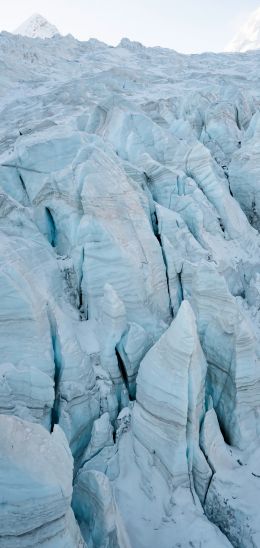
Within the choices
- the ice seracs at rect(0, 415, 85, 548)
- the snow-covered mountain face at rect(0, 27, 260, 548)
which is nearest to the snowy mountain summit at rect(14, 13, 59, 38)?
the snow-covered mountain face at rect(0, 27, 260, 548)

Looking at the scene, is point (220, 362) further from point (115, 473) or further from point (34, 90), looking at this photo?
point (34, 90)

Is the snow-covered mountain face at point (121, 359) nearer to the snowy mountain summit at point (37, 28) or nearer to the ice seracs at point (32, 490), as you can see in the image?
the ice seracs at point (32, 490)

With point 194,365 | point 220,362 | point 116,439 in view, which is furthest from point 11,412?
point 220,362

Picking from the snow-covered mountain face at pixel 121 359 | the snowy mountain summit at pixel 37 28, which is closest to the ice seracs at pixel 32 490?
the snow-covered mountain face at pixel 121 359

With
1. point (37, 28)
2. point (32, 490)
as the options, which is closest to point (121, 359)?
point (32, 490)

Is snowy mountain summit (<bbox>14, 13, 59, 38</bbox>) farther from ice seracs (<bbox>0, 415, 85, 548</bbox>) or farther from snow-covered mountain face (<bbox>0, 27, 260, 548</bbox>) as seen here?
ice seracs (<bbox>0, 415, 85, 548</bbox>)

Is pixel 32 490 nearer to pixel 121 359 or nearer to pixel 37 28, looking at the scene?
pixel 121 359
